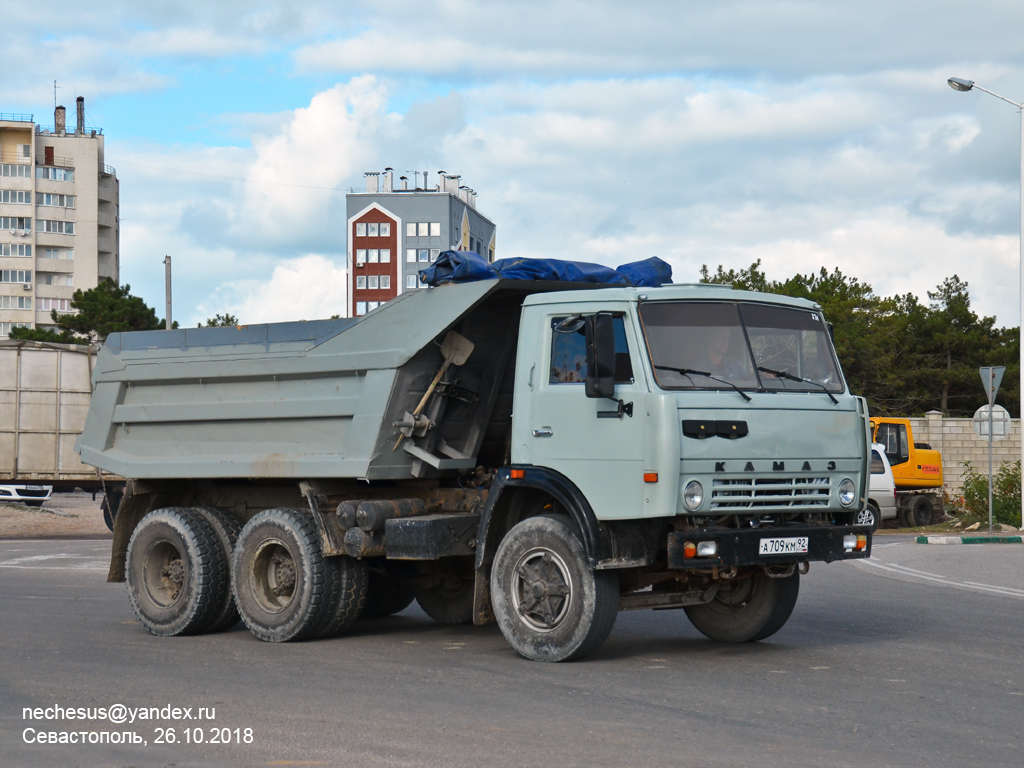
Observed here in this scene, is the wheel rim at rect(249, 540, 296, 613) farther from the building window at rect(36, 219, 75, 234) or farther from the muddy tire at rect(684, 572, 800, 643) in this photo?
the building window at rect(36, 219, 75, 234)

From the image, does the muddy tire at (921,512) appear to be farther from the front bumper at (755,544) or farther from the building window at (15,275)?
the building window at (15,275)

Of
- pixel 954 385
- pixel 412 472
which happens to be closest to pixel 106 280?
pixel 954 385

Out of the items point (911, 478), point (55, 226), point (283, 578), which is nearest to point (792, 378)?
point (283, 578)

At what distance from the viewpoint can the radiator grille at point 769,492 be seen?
825cm

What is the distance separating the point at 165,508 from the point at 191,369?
1321 millimetres

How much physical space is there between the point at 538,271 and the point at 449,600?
11.0 ft

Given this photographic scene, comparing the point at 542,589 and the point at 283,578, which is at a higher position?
the point at 542,589

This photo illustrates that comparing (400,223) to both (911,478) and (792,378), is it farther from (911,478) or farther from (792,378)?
(792,378)

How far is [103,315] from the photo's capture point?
227 feet

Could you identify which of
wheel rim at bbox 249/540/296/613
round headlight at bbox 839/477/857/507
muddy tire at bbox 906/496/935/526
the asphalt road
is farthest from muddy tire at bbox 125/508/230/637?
muddy tire at bbox 906/496/935/526

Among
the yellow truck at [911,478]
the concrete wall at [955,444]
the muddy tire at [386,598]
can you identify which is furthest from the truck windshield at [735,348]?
the concrete wall at [955,444]

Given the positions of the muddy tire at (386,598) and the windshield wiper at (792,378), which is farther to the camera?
the muddy tire at (386,598)

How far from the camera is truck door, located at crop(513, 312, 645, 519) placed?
8273 millimetres

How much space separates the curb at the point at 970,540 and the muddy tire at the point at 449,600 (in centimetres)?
1324
